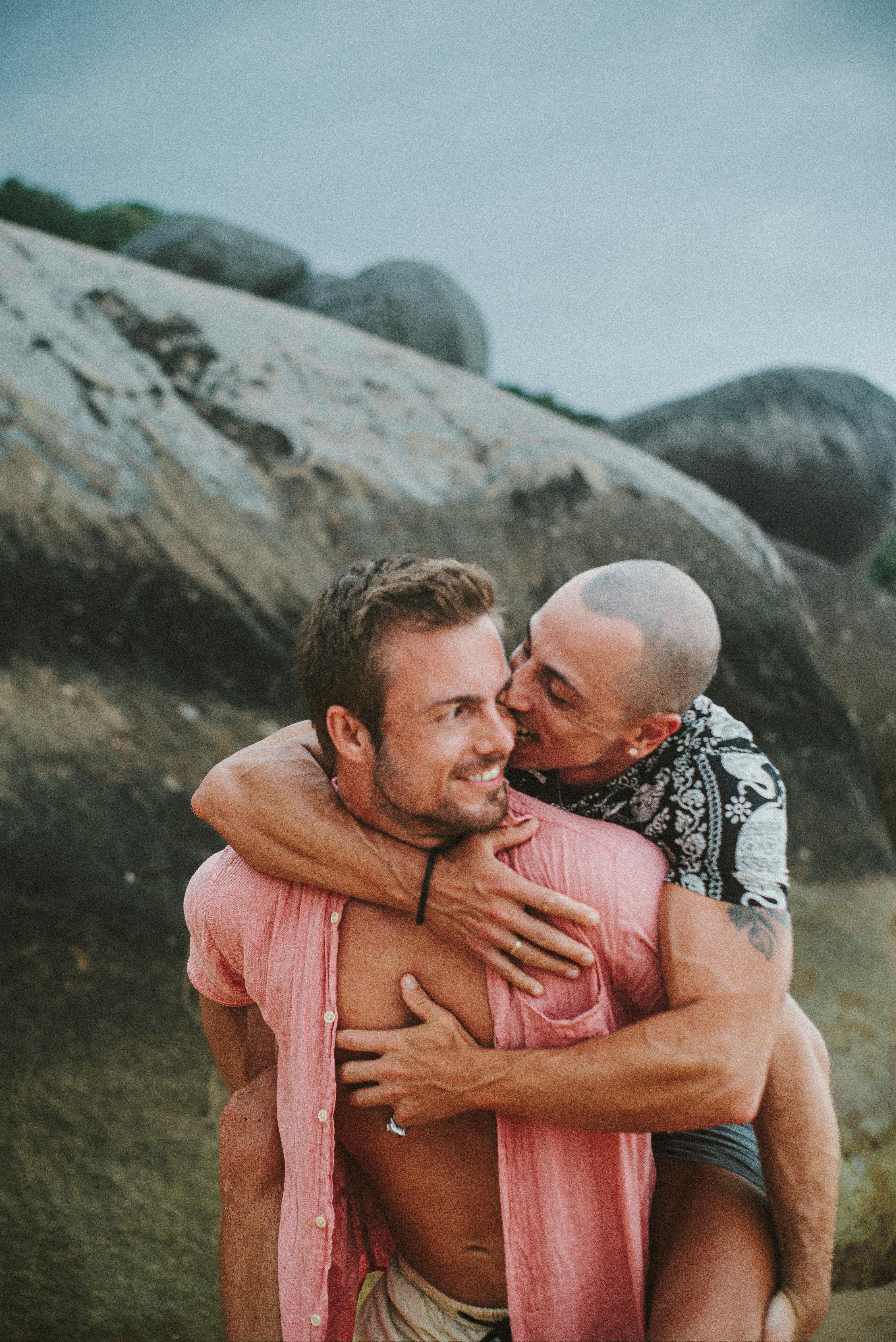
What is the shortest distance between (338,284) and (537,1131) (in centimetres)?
897

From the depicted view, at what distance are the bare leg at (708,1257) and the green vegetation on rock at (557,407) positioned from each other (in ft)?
29.5

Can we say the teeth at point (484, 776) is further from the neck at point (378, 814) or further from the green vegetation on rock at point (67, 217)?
the green vegetation on rock at point (67, 217)

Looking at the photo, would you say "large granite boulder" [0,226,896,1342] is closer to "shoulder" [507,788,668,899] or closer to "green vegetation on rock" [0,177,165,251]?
"shoulder" [507,788,668,899]

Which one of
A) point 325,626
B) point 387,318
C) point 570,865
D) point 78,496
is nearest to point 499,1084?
point 570,865

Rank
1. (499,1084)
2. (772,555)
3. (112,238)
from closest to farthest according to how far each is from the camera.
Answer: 1. (499,1084)
2. (772,555)
3. (112,238)

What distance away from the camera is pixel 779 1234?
1.82 metres

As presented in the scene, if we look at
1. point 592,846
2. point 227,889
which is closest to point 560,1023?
point 592,846

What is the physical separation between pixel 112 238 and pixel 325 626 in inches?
440

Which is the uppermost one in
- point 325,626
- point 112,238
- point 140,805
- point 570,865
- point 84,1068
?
point 112,238

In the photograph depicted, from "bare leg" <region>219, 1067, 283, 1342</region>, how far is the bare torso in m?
0.19

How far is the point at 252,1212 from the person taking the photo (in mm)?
1883

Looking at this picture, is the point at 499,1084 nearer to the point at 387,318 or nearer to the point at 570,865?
the point at 570,865

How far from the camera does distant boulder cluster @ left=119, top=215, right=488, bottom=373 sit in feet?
28.2

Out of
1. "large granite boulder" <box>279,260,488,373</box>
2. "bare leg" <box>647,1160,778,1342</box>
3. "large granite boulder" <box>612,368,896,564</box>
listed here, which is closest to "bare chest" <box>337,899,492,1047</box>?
"bare leg" <box>647,1160,778,1342</box>
